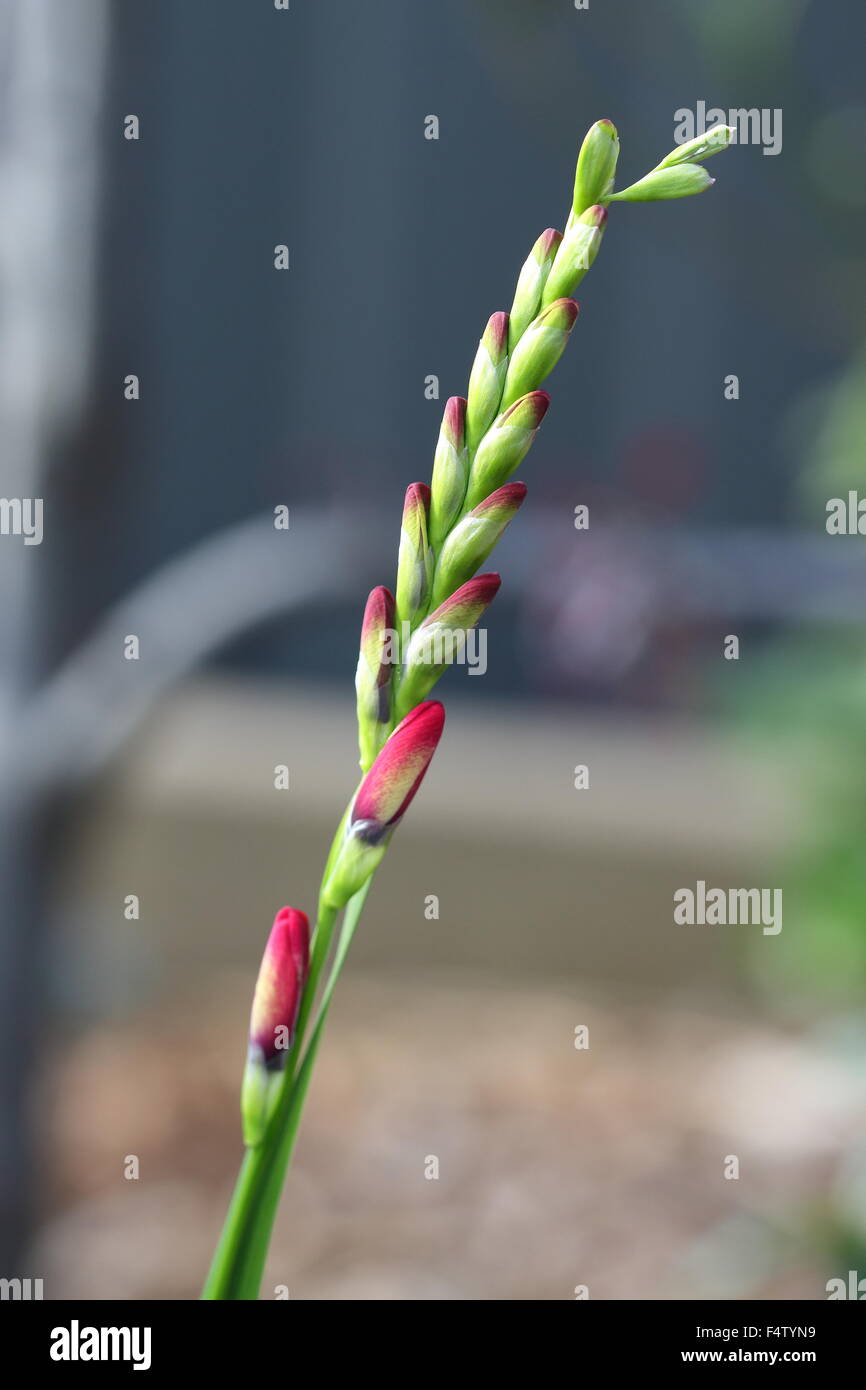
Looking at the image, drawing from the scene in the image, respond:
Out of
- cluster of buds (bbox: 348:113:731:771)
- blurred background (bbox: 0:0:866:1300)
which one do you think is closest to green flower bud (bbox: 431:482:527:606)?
cluster of buds (bbox: 348:113:731:771)

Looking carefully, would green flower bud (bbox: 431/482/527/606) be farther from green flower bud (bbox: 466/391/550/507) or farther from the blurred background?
the blurred background

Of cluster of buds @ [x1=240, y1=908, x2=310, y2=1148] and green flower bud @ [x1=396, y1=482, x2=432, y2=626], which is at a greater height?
green flower bud @ [x1=396, y1=482, x2=432, y2=626]

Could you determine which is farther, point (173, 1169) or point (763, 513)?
point (763, 513)

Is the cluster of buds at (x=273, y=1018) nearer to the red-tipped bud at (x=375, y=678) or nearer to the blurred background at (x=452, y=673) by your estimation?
the red-tipped bud at (x=375, y=678)

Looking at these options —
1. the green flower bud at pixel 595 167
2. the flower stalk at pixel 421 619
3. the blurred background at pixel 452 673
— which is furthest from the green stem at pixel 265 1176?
the blurred background at pixel 452 673

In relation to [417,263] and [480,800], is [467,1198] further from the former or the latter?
[417,263]

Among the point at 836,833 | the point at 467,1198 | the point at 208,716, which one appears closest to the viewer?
the point at 836,833
